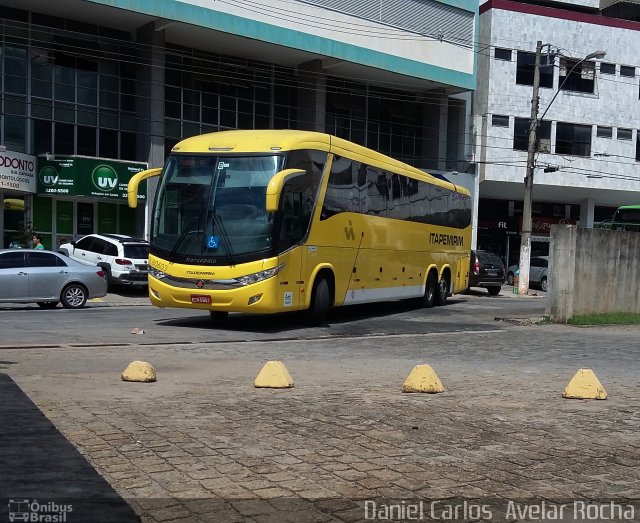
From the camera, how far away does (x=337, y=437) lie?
6320 millimetres

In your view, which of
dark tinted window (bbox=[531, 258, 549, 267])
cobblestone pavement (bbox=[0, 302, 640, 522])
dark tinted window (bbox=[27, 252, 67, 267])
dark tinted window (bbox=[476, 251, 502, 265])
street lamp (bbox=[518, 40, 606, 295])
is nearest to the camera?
cobblestone pavement (bbox=[0, 302, 640, 522])

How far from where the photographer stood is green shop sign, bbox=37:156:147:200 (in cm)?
2892

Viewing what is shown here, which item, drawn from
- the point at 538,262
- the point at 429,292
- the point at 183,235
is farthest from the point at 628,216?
the point at 183,235

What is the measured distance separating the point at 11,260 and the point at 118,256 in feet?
18.5

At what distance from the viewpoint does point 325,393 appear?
8477 millimetres

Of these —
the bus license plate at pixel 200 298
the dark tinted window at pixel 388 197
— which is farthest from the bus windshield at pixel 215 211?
the dark tinted window at pixel 388 197

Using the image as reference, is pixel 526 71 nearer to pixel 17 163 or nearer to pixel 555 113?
pixel 555 113

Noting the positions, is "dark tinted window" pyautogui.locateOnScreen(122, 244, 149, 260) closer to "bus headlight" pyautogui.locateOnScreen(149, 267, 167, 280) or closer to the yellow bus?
the yellow bus

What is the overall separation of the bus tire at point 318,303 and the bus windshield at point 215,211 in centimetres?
235

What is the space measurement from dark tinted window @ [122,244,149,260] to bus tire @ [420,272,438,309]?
9057 millimetres

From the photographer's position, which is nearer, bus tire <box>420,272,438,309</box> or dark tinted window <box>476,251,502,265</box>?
bus tire <box>420,272,438,309</box>

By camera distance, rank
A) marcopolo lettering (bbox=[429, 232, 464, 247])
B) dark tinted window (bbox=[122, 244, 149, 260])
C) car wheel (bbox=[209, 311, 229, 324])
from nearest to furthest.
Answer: car wheel (bbox=[209, 311, 229, 324]) → marcopolo lettering (bbox=[429, 232, 464, 247]) → dark tinted window (bbox=[122, 244, 149, 260])

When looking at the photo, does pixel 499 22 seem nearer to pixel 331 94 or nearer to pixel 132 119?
pixel 331 94

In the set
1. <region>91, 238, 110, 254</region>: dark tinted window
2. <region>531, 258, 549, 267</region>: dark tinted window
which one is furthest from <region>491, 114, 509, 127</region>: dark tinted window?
<region>91, 238, 110, 254</region>: dark tinted window
